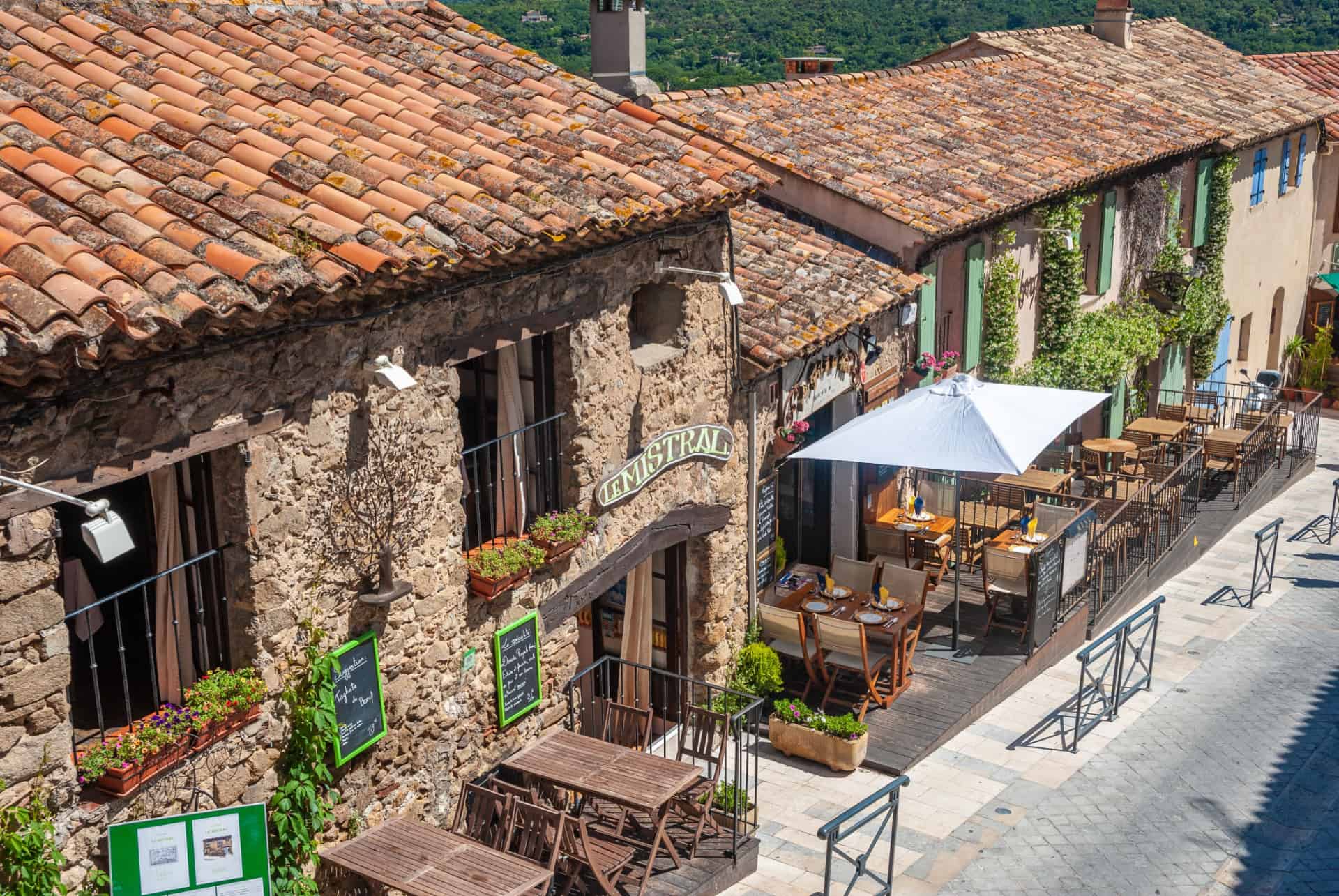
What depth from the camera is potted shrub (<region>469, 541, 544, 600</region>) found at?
28.4ft

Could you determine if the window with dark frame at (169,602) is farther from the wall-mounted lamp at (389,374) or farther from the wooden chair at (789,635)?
the wooden chair at (789,635)

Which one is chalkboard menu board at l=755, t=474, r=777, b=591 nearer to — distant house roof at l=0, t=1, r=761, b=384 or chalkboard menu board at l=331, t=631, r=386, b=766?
distant house roof at l=0, t=1, r=761, b=384

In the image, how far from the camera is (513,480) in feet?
30.5

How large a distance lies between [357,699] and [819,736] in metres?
4.37

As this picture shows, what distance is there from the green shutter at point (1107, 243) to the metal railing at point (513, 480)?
1128 cm

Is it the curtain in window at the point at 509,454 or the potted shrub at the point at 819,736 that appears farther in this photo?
the potted shrub at the point at 819,736

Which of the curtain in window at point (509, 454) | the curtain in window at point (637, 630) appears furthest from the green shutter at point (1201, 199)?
the curtain in window at point (509, 454)

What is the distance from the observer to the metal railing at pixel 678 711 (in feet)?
31.5

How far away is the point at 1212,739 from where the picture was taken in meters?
11.5

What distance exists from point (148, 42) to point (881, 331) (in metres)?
7.64

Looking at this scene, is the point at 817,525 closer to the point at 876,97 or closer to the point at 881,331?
the point at 881,331

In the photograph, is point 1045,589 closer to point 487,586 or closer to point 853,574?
point 853,574

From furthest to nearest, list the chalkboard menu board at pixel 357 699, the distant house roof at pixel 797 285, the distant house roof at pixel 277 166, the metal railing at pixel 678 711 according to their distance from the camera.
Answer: the distant house roof at pixel 797 285, the metal railing at pixel 678 711, the chalkboard menu board at pixel 357 699, the distant house roof at pixel 277 166

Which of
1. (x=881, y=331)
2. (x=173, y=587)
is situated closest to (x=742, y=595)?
(x=881, y=331)
